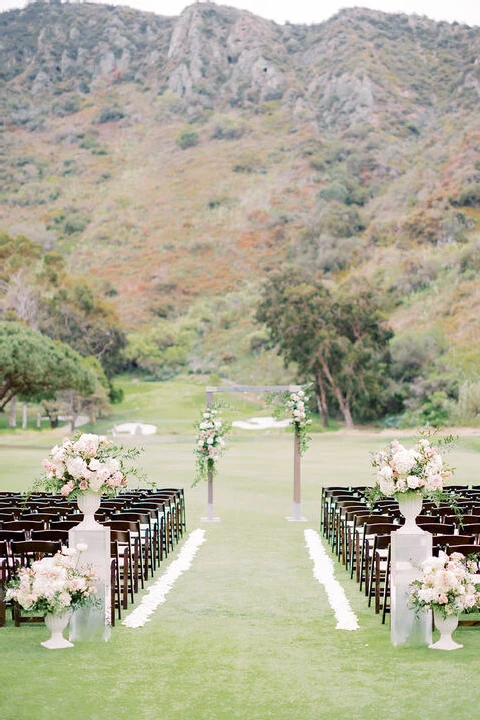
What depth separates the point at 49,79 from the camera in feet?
536

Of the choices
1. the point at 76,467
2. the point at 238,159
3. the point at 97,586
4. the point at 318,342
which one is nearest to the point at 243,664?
the point at 97,586

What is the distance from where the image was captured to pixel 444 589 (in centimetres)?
819

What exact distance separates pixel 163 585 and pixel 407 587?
388 cm

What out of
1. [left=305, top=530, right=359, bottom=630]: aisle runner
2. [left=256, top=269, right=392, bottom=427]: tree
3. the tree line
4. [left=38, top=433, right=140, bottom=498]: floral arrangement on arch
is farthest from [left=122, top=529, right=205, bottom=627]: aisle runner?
[left=256, top=269, right=392, bottom=427]: tree

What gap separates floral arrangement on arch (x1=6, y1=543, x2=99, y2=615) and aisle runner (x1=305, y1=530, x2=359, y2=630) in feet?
7.56

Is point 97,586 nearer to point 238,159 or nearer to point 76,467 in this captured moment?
point 76,467

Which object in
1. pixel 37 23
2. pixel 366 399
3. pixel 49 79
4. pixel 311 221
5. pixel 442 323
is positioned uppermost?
pixel 37 23

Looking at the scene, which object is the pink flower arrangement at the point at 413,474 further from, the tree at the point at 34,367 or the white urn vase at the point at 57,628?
the tree at the point at 34,367

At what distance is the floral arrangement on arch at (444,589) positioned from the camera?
26.9ft

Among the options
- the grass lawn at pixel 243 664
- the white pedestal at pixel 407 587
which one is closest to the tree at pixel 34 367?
the grass lawn at pixel 243 664

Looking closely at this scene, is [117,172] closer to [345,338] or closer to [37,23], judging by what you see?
[37,23]

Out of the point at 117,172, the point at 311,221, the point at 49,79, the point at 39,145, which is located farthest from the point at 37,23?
the point at 311,221

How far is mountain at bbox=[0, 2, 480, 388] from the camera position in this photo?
3489 inches

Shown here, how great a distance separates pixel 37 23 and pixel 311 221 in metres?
91.0
